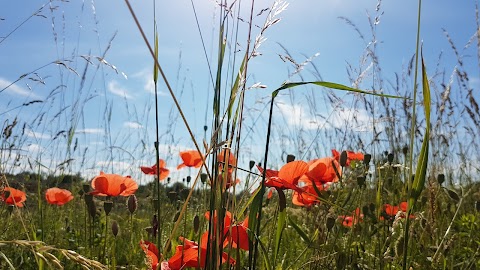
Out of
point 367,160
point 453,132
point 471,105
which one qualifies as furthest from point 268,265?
point 453,132

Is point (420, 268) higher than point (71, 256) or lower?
lower

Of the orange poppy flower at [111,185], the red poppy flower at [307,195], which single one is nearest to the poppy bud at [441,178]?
the red poppy flower at [307,195]

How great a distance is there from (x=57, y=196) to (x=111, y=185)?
738mm

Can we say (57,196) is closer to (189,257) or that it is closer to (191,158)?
(191,158)

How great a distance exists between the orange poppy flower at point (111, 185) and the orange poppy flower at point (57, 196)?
660 mm

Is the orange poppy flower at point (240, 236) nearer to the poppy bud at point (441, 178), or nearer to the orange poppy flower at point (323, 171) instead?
the orange poppy flower at point (323, 171)

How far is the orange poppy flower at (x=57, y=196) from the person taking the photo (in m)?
2.29

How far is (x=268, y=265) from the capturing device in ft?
3.34

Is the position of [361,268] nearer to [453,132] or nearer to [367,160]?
[367,160]

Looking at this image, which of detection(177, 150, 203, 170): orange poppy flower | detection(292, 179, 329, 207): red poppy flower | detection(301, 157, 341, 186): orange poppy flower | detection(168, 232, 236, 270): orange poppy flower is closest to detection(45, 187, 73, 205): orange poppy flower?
detection(177, 150, 203, 170): orange poppy flower

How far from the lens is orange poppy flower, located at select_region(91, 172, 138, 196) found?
1.70m

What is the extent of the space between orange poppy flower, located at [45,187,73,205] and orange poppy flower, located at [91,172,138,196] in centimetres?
66

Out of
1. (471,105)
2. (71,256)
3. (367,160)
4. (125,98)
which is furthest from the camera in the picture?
(125,98)

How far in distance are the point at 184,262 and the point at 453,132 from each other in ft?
11.8
